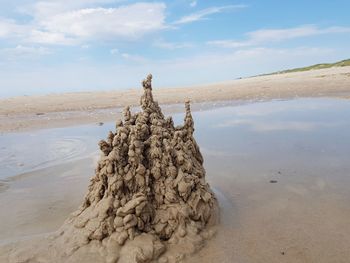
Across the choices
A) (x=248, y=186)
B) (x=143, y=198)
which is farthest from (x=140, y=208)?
(x=248, y=186)

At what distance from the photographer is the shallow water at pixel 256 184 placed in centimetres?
295

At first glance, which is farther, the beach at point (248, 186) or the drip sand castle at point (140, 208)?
the beach at point (248, 186)

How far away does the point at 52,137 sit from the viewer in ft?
30.6

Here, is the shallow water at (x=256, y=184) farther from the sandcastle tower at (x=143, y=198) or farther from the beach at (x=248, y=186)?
the sandcastle tower at (x=143, y=198)

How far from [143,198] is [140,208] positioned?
86 millimetres

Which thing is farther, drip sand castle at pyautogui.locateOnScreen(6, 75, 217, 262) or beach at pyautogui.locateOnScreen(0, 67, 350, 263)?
beach at pyautogui.locateOnScreen(0, 67, 350, 263)

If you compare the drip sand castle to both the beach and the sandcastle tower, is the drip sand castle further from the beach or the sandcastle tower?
the beach

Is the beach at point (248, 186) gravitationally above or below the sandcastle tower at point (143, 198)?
below

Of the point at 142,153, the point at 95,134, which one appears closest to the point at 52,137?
the point at 95,134

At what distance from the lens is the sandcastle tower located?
2.87 meters

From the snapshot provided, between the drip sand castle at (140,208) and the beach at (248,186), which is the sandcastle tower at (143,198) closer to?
the drip sand castle at (140,208)

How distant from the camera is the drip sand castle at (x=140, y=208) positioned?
2785 mm

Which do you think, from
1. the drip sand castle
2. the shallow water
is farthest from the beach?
the drip sand castle

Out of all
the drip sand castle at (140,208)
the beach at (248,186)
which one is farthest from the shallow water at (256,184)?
the drip sand castle at (140,208)
